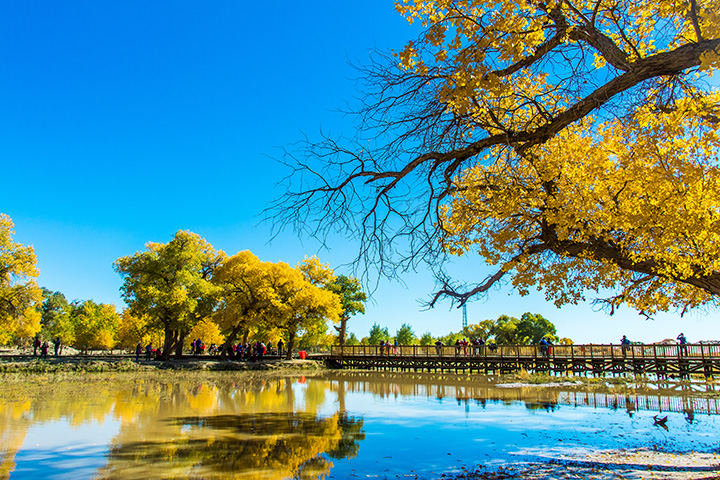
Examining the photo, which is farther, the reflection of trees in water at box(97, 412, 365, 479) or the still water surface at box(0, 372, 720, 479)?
the still water surface at box(0, 372, 720, 479)

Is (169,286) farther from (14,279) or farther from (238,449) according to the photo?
(238,449)

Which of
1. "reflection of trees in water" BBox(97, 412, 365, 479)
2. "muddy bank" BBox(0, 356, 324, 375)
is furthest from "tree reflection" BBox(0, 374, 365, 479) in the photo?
"muddy bank" BBox(0, 356, 324, 375)

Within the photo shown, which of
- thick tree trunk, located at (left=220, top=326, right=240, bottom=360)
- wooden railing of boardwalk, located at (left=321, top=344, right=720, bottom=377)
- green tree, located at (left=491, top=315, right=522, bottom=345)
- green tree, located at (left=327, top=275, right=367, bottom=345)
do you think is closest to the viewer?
wooden railing of boardwalk, located at (left=321, top=344, right=720, bottom=377)

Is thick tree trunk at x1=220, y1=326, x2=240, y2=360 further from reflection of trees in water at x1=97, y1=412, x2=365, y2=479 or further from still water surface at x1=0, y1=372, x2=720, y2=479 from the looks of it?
reflection of trees in water at x1=97, y1=412, x2=365, y2=479

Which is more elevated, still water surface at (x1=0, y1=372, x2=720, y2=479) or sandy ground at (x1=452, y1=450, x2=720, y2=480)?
sandy ground at (x1=452, y1=450, x2=720, y2=480)

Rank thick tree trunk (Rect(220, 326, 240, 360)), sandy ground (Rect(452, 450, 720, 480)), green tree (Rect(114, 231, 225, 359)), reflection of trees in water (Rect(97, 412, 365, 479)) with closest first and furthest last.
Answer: sandy ground (Rect(452, 450, 720, 480)) < reflection of trees in water (Rect(97, 412, 365, 479)) < green tree (Rect(114, 231, 225, 359)) < thick tree trunk (Rect(220, 326, 240, 360))

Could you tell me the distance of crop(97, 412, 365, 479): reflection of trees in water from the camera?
21.6 feet

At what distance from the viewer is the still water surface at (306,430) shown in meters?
6.96

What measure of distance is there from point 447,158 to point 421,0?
1987 millimetres

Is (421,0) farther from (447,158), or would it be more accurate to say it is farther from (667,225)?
(667,225)

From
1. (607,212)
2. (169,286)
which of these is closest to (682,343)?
(607,212)

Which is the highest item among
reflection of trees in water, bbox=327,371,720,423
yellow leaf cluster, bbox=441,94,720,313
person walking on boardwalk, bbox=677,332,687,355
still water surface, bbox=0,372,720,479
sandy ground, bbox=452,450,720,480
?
yellow leaf cluster, bbox=441,94,720,313

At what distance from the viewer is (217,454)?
7.57 meters

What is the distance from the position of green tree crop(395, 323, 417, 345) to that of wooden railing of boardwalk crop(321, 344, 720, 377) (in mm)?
41605
